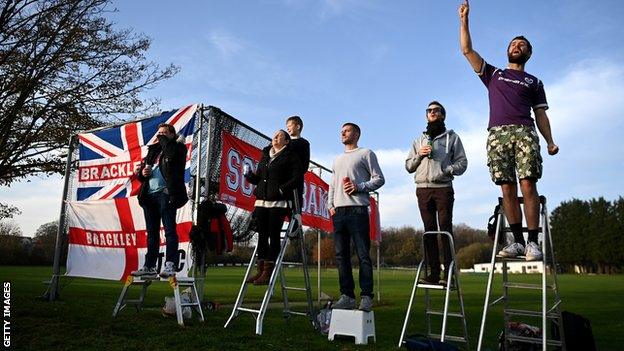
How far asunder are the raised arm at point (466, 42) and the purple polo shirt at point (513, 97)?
8.4 inches

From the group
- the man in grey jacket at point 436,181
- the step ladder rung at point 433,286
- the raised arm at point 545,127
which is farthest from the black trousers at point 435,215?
the raised arm at point 545,127

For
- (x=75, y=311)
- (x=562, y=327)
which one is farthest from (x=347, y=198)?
(x=75, y=311)

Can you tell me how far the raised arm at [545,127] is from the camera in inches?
172

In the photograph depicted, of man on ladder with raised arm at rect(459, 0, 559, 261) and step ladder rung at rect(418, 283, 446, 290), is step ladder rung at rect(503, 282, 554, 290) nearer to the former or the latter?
man on ladder with raised arm at rect(459, 0, 559, 261)

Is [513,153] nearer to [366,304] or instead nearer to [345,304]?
[366,304]

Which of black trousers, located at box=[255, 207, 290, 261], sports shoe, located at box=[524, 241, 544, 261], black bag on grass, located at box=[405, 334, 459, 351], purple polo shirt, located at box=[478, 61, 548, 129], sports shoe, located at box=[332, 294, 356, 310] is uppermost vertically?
purple polo shirt, located at box=[478, 61, 548, 129]

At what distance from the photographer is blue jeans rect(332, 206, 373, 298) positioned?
5.46m

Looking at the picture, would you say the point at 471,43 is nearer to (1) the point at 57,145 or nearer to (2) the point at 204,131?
(2) the point at 204,131

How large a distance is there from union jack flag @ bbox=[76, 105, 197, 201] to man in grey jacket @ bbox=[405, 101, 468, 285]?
4.23 m

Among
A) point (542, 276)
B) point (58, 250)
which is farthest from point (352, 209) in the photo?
point (58, 250)

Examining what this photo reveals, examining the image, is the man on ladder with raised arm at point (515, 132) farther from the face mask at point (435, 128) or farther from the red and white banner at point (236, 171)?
the red and white banner at point (236, 171)

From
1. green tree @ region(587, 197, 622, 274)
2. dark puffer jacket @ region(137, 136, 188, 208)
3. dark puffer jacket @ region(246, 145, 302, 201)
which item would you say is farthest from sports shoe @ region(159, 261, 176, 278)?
green tree @ region(587, 197, 622, 274)

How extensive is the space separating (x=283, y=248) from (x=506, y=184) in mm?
2769

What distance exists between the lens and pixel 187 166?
784cm
